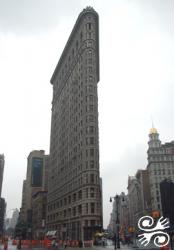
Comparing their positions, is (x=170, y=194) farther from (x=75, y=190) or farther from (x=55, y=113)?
(x=55, y=113)

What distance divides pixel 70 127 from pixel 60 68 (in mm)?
40999

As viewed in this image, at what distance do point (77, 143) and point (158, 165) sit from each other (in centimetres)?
5756

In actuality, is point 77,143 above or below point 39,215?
above

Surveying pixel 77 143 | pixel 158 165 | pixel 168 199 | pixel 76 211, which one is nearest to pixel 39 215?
pixel 158 165

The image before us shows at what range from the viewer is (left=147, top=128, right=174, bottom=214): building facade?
136 meters

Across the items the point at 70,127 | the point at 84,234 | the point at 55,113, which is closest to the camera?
the point at 84,234

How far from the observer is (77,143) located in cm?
9756

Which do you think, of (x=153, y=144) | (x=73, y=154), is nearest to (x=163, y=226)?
(x=73, y=154)

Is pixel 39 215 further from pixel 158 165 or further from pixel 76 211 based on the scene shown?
pixel 76 211

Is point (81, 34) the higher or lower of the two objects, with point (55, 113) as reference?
higher

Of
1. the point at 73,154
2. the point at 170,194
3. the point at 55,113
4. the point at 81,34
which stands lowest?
the point at 170,194

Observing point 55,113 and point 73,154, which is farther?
point 55,113

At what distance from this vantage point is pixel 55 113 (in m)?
138

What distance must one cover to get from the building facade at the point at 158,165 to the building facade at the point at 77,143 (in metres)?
45.9
